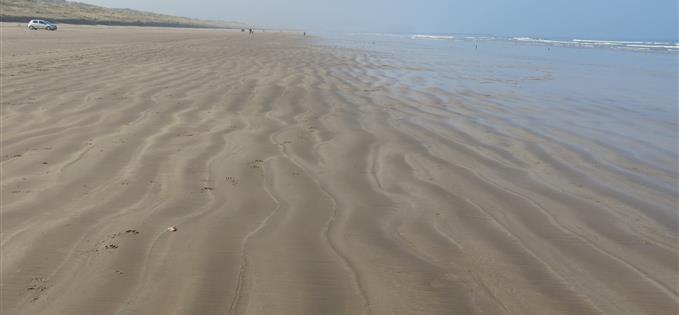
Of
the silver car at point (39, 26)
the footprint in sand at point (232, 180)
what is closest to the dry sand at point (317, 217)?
the footprint in sand at point (232, 180)

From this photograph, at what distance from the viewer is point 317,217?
150 inches

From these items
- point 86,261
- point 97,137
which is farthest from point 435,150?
point 86,261

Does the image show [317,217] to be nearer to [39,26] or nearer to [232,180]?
[232,180]

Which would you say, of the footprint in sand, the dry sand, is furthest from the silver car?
the footprint in sand

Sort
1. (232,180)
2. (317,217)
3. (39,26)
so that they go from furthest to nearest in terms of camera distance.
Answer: (39,26) < (232,180) < (317,217)

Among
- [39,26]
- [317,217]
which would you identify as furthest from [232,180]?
[39,26]

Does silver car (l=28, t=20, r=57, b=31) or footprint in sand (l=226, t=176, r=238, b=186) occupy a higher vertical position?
footprint in sand (l=226, t=176, r=238, b=186)

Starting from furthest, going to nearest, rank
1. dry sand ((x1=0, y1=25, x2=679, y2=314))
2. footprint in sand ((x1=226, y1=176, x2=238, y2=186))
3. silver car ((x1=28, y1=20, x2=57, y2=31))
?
silver car ((x1=28, y1=20, x2=57, y2=31))
footprint in sand ((x1=226, y1=176, x2=238, y2=186))
dry sand ((x1=0, y1=25, x2=679, y2=314))

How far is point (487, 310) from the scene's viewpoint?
8.58 feet

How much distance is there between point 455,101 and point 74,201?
22.9 ft

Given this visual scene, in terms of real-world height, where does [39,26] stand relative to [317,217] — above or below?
below

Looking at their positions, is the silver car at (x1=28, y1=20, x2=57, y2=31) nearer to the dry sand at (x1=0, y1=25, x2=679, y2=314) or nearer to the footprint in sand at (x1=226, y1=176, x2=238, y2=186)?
the dry sand at (x1=0, y1=25, x2=679, y2=314)

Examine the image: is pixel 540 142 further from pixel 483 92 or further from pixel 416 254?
pixel 483 92

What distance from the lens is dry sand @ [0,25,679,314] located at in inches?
107
